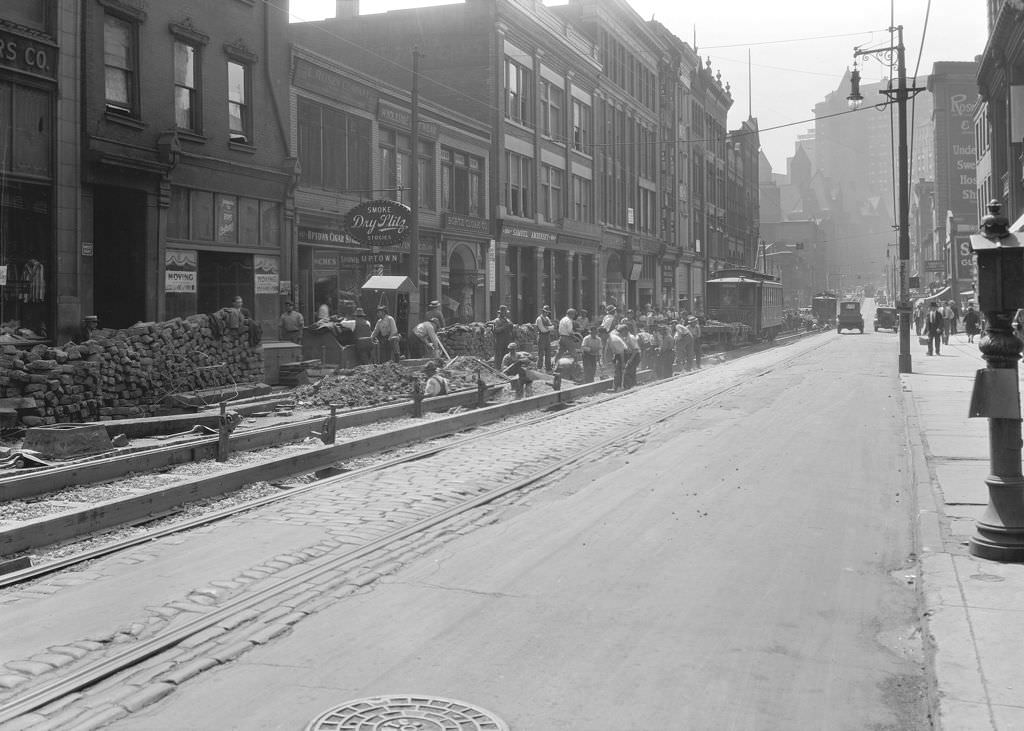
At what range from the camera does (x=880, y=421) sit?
17.8 m

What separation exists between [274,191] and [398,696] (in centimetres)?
2350

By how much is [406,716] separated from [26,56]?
60.4 ft

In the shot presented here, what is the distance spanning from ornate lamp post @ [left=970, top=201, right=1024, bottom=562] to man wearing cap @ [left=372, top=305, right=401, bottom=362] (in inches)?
701

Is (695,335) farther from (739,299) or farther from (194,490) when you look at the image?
(194,490)

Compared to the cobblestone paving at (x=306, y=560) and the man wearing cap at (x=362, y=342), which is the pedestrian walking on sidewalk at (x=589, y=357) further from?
the cobblestone paving at (x=306, y=560)

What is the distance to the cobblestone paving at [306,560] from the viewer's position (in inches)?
207

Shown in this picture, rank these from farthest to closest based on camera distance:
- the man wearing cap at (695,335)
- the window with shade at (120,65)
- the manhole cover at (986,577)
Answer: the man wearing cap at (695,335) < the window with shade at (120,65) < the manhole cover at (986,577)

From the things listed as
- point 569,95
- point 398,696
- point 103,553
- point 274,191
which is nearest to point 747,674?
point 398,696

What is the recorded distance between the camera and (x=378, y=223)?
2906 cm

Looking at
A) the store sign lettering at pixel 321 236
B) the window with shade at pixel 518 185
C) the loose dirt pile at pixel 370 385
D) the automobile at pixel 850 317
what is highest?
the window with shade at pixel 518 185

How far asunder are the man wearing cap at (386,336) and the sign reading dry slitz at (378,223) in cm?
447

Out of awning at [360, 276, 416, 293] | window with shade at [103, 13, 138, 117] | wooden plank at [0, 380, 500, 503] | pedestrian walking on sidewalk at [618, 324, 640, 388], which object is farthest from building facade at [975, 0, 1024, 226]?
wooden plank at [0, 380, 500, 503]

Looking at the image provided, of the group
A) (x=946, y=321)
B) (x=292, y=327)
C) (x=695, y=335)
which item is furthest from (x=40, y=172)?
(x=946, y=321)

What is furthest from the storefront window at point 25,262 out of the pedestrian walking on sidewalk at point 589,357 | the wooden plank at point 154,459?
the pedestrian walking on sidewalk at point 589,357
